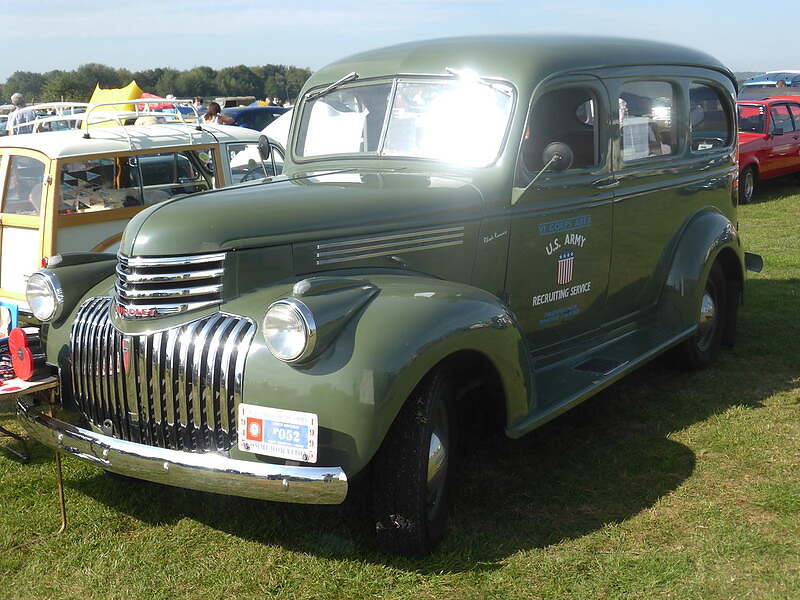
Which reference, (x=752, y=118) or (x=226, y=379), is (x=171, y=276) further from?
(x=752, y=118)

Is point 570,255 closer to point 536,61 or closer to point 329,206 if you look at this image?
point 536,61

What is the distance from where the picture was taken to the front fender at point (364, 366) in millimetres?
2969

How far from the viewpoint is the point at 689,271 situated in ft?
17.1

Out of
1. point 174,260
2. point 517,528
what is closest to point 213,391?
point 174,260

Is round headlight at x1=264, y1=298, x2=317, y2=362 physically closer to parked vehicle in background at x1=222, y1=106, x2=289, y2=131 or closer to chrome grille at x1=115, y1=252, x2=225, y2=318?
chrome grille at x1=115, y1=252, x2=225, y2=318

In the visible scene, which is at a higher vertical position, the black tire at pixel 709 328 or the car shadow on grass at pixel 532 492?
the black tire at pixel 709 328

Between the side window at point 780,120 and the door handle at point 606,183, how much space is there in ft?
34.0

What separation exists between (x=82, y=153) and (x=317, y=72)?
2.42 metres

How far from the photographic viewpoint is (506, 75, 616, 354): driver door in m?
4.23

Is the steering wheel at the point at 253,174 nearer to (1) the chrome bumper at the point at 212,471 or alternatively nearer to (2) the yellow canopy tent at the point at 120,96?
(1) the chrome bumper at the point at 212,471

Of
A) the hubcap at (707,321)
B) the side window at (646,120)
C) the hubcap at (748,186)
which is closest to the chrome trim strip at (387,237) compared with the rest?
the side window at (646,120)

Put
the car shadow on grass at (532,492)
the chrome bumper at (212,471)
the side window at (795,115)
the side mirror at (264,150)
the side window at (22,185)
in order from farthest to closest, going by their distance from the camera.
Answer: the side window at (795,115) → the side window at (22,185) → the side mirror at (264,150) → the car shadow on grass at (532,492) → the chrome bumper at (212,471)

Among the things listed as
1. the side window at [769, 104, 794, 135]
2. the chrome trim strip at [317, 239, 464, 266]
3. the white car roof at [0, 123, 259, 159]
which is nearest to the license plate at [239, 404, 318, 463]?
the chrome trim strip at [317, 239, 464, 266]

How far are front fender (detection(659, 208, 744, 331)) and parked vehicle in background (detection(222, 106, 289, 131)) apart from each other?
14476 millimetres
